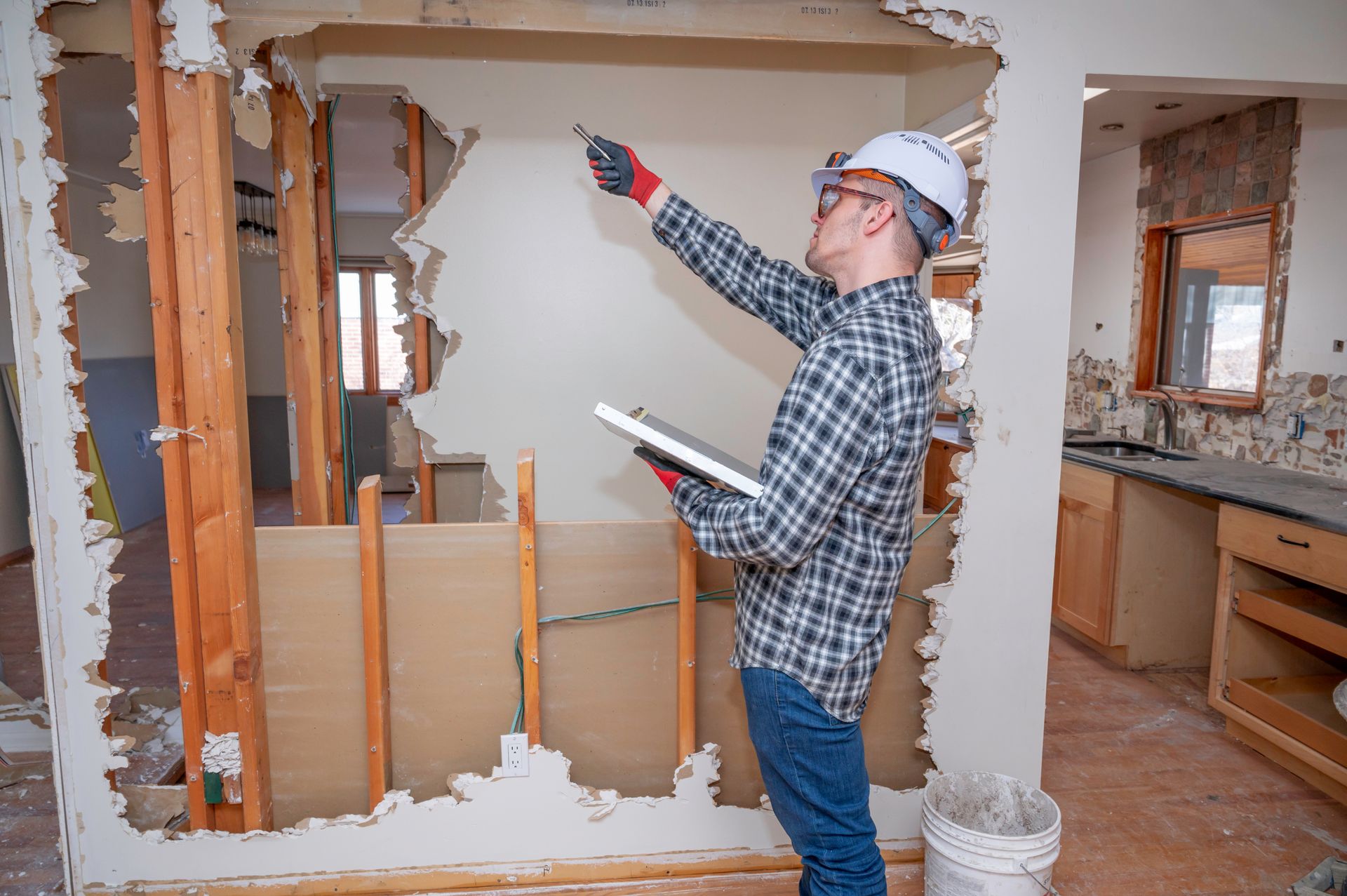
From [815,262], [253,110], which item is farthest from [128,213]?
[815,262]

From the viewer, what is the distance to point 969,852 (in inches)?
66.4

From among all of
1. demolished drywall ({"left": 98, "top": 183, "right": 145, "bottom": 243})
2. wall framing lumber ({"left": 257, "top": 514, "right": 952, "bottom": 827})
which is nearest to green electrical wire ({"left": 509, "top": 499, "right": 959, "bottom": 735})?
wall framing lumber ({"left": 257, "top": 514, "right": 952, "bottom": 827})

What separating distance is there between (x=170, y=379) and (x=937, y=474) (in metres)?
4.34

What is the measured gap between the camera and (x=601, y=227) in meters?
2.58

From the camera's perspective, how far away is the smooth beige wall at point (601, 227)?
98.7 inches

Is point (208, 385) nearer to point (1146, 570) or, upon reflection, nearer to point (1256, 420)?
point (1146, 570)

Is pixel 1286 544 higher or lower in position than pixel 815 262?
lower

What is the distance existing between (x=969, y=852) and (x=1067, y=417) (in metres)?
3.14

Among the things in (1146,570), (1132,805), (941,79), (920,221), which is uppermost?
(941,79)

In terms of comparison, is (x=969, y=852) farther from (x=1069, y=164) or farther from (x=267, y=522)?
(x=267, y=522)

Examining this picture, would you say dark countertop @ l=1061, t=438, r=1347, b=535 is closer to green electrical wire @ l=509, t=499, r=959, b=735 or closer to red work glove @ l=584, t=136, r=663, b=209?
green electrical wire @ l=509, t=499, r=959, b=735

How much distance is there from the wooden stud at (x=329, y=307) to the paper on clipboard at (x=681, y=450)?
58.4 inches

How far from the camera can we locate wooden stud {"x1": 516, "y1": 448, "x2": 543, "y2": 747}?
178 cm

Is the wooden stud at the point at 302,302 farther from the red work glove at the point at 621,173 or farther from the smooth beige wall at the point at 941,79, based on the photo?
the smooth beige wall at the point at 941,79
